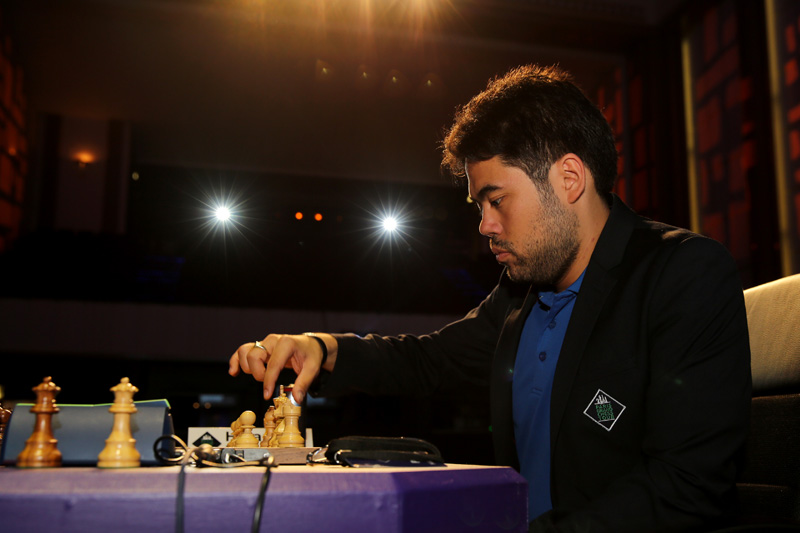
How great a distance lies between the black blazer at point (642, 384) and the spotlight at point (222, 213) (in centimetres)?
584

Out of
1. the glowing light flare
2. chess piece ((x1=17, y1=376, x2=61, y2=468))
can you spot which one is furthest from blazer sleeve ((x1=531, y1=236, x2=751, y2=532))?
the glowing light flare

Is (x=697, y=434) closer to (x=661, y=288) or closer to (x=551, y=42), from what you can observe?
(x=661, y=288)

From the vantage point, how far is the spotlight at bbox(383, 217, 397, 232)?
6.77 meters

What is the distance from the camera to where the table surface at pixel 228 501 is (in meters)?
0.42

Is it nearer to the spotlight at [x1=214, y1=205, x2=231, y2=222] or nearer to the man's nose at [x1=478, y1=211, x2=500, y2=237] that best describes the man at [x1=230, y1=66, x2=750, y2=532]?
the man's nose at [x1=478, y1=211, x2=500, y2=237]

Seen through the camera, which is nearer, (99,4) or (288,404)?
(288,404)

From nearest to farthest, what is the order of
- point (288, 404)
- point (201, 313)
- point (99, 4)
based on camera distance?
point (288, 404) → point (99, 4) → point (201, 313)

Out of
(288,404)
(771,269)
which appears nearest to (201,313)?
(771,269)

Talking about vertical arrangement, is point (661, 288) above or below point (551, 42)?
below

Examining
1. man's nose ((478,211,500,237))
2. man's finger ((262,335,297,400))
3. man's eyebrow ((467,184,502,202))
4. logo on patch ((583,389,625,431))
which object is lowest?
logo on patch ((583,389,625,431))

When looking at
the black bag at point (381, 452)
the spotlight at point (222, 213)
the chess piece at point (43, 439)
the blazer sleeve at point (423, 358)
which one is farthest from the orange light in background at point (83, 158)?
the black bag at point (381, 452)

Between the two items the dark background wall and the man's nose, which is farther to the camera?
the dark background wall

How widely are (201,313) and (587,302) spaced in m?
4.76

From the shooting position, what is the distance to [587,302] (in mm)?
978
